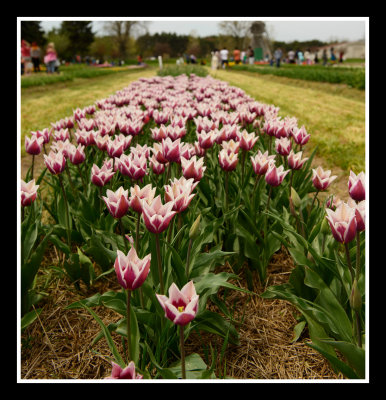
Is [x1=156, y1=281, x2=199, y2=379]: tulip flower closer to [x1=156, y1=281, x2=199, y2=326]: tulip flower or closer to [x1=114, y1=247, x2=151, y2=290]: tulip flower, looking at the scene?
[x1=156, y1=281, x2=199, y2=326]: tulip flower

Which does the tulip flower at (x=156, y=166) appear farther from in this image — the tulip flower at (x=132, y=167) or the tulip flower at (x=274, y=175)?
the tulip flower at (x=274, y=175)

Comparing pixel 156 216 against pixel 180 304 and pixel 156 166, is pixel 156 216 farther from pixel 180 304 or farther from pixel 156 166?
pixel 156 166

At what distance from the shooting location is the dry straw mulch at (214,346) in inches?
62.4

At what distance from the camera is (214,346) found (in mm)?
1691

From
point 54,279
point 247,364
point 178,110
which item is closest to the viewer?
point 247,364

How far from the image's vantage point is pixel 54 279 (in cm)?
220

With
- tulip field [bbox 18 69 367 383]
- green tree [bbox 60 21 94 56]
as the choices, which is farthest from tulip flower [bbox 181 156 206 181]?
green tree [bbox 60 21 94 56]

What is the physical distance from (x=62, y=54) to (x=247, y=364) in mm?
56848

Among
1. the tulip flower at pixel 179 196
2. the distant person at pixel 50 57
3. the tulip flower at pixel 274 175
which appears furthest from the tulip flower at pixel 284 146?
the distant person at pixel 50 57

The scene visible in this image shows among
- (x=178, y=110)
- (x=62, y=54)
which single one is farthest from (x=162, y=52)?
(x=178, y=110)

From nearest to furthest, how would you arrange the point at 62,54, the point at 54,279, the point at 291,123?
the point at 54,279 < the point at 291,123 < the point at 62,54

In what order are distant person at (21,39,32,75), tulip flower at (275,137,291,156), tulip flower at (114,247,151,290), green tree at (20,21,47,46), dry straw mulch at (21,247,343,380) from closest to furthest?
tulip flower at (114,247,151,290) → dry straw mulch at (21,247,343,380) → tulip flower at (275,137,291,156) → distant person at (21,39,32,75) → green tree at (20,21,47,46)

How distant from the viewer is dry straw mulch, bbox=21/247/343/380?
5.20 feet

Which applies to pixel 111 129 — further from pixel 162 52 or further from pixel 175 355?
pixel 162 52
